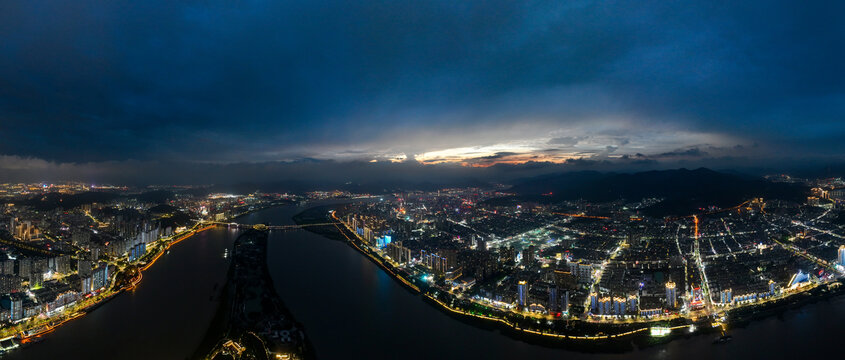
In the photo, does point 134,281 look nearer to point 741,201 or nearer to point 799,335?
point 799,335

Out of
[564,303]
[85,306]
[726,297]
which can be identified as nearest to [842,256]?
[726,297]

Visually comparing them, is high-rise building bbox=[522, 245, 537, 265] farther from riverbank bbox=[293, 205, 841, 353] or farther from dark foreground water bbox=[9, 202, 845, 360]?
dark foreground water bbox=[9, 202, 845, 360]

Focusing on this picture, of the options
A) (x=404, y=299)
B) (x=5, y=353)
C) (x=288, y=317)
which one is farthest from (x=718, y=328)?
(x=5, y=353)

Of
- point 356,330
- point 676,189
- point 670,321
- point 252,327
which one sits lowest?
point 356,330

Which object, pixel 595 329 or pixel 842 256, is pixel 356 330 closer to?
pixel 595 329

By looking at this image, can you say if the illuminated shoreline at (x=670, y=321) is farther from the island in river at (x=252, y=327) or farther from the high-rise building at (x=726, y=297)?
the island in river at (x=252, y=327)
